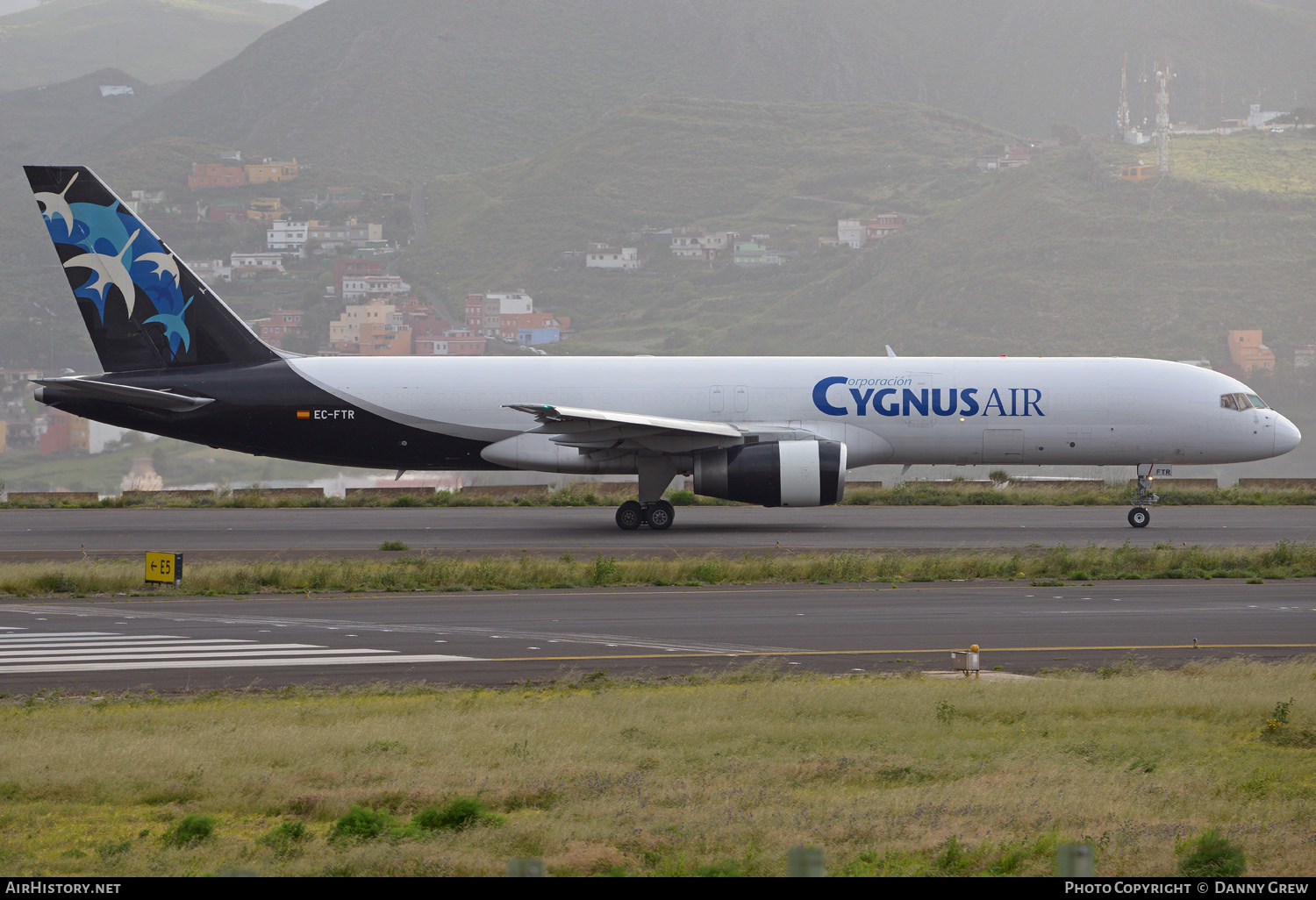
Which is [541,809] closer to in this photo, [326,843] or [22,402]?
[326,843]

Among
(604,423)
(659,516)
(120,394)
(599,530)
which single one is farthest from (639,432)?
(120,394)

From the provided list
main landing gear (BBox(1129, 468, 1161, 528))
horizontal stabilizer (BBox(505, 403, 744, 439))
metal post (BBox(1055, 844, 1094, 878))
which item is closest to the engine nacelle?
horizontal stabilizer (BBox(505, 403, 744, 439))

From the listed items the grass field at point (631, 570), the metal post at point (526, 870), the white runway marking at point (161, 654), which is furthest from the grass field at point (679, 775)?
the grass field at point (631, 570)

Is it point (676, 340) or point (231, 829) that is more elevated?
A: point (676, 340)

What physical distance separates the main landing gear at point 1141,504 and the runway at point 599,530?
0.26m

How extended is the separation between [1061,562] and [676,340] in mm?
170485

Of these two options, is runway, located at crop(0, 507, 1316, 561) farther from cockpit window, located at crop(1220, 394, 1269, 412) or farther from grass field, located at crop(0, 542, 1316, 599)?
cockpit window, located at crop(1220, 394, 1269, 412)

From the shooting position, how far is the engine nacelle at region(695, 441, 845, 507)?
30406 mm

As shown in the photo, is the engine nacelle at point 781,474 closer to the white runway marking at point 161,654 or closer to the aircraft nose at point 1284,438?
the aircraft nose at point 1284,438

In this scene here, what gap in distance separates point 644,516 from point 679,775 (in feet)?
72.0

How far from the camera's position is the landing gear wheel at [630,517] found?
106 feet

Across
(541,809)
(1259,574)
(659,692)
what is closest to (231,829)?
(541,809)

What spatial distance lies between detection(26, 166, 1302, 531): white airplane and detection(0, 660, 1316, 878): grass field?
17.8m

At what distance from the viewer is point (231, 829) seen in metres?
9.18
